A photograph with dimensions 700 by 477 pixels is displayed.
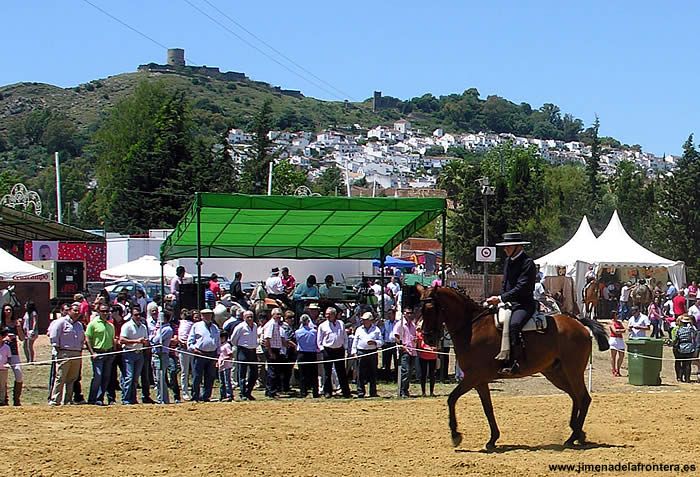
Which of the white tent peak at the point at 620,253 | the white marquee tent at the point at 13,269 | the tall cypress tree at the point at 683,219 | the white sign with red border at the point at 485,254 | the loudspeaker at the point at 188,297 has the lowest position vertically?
the loudspeaker at the point at 188,297

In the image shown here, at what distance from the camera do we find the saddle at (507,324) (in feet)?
44.3

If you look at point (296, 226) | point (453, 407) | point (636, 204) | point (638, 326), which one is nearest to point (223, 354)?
point (296, 226)

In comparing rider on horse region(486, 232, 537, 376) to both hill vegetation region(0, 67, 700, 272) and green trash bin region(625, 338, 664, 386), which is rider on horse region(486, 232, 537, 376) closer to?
green trash bin region(625, 338, 664, 386)

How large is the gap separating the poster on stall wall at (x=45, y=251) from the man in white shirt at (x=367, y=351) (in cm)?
2990

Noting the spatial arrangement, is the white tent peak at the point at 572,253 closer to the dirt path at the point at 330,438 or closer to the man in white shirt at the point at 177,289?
the man in white shirt at the point at 177,289

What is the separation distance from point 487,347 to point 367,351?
8.21m

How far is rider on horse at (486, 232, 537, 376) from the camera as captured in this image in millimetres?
13500

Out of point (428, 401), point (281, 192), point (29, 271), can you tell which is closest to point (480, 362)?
point (428, 401)

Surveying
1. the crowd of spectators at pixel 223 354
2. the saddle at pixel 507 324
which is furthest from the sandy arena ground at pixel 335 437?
the saddle at pixel 507 324

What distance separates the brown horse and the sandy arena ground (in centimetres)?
59

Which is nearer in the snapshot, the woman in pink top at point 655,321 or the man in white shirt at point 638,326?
the man in white shirt at point 638,326

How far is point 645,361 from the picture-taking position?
2473cm

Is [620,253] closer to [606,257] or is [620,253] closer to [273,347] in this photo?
[606,257]

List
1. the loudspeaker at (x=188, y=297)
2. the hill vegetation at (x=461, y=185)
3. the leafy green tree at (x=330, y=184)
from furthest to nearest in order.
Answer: the leafy green tree at (x=330, y=184)
the hill vegetation at (x=461, y=185)
the loudspeaker at (x=188, y=297)
